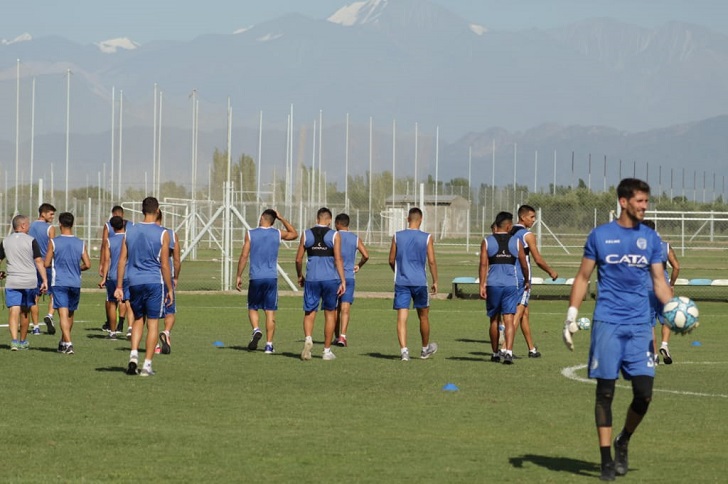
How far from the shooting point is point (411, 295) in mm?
19047

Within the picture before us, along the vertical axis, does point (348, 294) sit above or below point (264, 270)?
below

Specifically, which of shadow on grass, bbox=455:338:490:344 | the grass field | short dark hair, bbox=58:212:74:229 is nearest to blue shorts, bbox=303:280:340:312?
the grass field

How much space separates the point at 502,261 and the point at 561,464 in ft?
28.0

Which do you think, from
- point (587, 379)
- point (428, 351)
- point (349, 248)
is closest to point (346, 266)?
point (349, 248)

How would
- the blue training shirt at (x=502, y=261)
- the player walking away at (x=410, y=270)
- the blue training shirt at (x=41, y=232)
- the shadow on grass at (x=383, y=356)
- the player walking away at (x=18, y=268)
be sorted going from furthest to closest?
1. the blue training shirt at (x=41, y=232)
2. the player walking away at (x=18, y=268)
3. the shadow on grass at (x=383, y=356)
4. the blue training shirt at (x=502, y=261)
5. the player walking away at (x=410, y=270)

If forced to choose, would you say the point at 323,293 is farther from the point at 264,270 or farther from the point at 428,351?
the point at 428,351

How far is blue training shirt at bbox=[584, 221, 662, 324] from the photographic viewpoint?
10.3 m

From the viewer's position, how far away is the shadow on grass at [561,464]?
1035 cm

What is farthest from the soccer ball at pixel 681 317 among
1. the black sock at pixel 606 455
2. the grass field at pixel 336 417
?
the black sock at pixel 606 455

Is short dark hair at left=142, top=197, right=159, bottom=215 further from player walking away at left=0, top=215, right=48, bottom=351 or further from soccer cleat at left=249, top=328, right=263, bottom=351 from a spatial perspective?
soccer cleat at left=249, top=328, right=263, bottom=351

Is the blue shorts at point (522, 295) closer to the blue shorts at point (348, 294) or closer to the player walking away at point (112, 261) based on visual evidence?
the blue shorts at point (348, 294)

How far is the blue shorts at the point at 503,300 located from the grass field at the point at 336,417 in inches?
30.5

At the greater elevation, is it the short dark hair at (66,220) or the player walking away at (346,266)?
the short dark hair at (66,220)

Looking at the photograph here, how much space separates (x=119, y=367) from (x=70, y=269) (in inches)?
108
